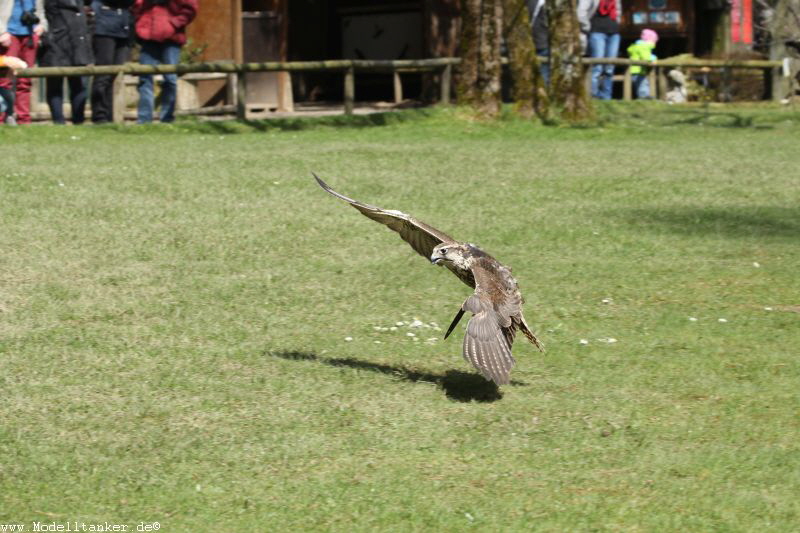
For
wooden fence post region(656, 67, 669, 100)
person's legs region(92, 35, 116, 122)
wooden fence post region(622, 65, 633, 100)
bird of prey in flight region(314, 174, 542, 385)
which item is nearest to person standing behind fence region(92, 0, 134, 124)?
person's legs region(92, 35, 116, 122)

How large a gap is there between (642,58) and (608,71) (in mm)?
2527

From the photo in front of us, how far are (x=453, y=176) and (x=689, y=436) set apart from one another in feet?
26.3

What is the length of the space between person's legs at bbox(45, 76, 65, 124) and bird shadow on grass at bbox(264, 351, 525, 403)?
443 inches

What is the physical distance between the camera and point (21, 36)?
17.8m

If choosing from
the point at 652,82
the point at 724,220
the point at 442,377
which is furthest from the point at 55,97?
the point at 652,82

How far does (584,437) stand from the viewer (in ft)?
21.6

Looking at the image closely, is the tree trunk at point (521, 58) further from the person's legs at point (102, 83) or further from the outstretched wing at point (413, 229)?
the outstretched wing at point (413, 229)

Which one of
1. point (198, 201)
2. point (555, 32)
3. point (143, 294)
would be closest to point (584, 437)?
point (143, 294)

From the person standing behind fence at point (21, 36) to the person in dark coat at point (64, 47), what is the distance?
168mm

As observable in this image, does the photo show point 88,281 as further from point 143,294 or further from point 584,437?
point 584,437

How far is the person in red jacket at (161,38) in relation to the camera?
1795 centimetres

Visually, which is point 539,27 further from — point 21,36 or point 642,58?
point 21,36

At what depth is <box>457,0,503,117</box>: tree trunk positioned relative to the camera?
63.2 feet

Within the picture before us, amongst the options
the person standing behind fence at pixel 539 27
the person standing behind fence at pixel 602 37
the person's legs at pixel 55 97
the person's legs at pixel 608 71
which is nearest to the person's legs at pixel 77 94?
the person's legs at pixel 55 97
